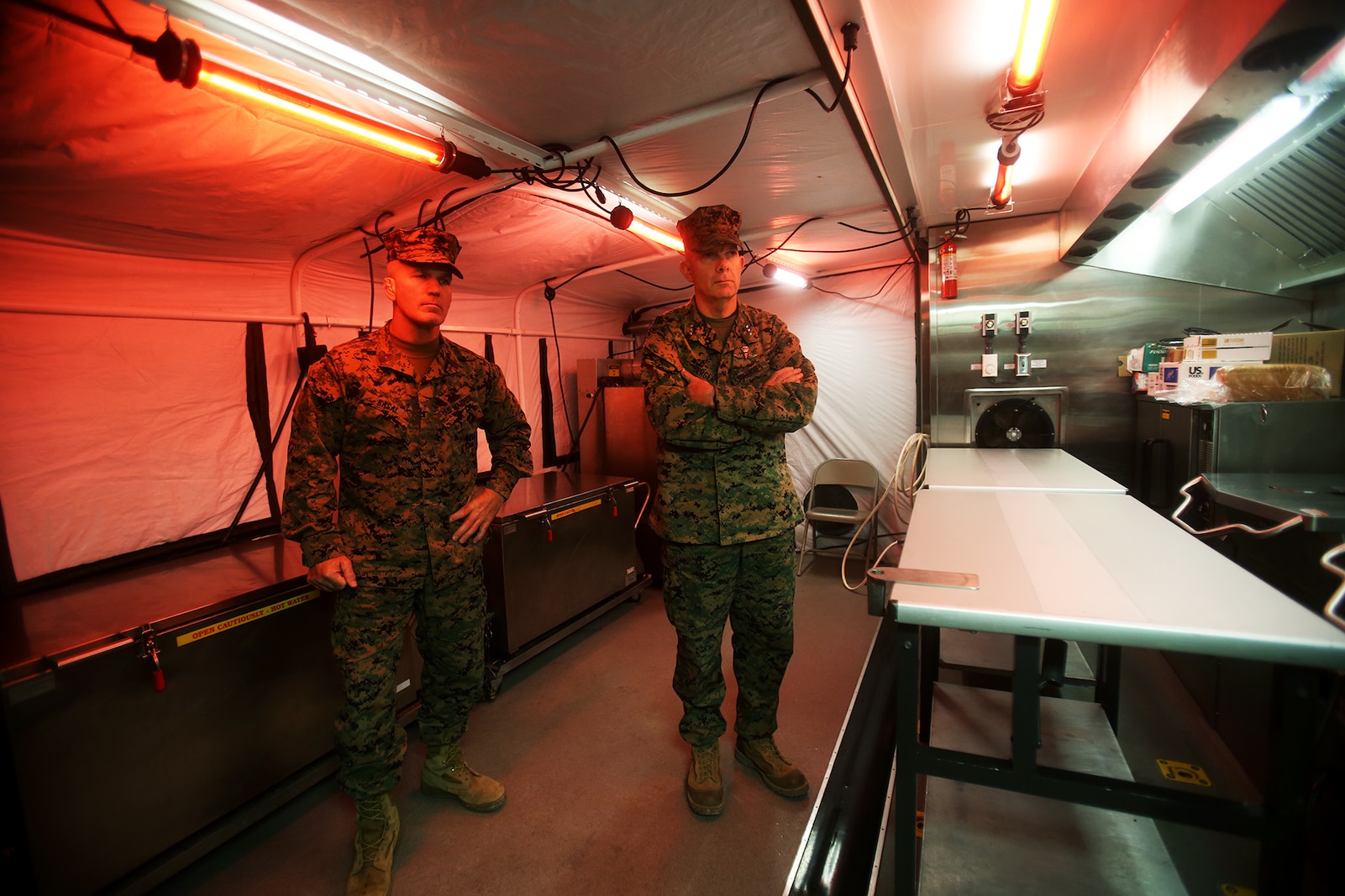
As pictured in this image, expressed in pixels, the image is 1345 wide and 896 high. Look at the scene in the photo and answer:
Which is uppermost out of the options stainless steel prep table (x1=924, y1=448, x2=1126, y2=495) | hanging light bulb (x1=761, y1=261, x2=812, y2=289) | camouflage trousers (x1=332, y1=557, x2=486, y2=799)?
hanging light bulb (x1=761, y1=261, x2=812, y2=289)

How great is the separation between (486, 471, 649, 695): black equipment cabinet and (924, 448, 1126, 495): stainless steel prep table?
71.2 inches

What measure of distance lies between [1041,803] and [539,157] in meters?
2.53

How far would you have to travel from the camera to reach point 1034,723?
36.1 inches

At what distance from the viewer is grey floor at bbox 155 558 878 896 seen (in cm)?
158

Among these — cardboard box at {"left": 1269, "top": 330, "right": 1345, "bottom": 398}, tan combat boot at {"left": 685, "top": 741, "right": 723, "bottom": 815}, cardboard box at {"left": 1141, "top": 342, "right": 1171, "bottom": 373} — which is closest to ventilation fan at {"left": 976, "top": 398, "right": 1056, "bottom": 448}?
cardboard box at {"left": 1141, "top": 342, "right": 1171, "bottom": 373}

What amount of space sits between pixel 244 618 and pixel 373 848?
2.69 ft

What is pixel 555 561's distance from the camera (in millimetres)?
2867

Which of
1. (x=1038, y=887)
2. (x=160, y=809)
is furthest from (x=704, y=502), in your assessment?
(x=160, y=809)

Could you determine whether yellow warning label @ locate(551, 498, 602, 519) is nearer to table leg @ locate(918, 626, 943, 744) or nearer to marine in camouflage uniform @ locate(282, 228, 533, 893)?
marine in camouflage uniform @ locate(282, 228, 533, 893)

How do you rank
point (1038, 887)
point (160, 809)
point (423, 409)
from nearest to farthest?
1. point (1038, 887)
2. point (160, 809)
3. point (423, 409)

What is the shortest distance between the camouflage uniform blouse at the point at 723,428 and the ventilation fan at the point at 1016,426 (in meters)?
2.00

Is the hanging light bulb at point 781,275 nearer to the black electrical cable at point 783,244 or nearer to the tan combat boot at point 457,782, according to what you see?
the black electrical cable at point 783,244

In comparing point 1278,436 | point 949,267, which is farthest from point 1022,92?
point 949,267

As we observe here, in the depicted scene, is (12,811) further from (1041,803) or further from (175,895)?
(1041,803)
